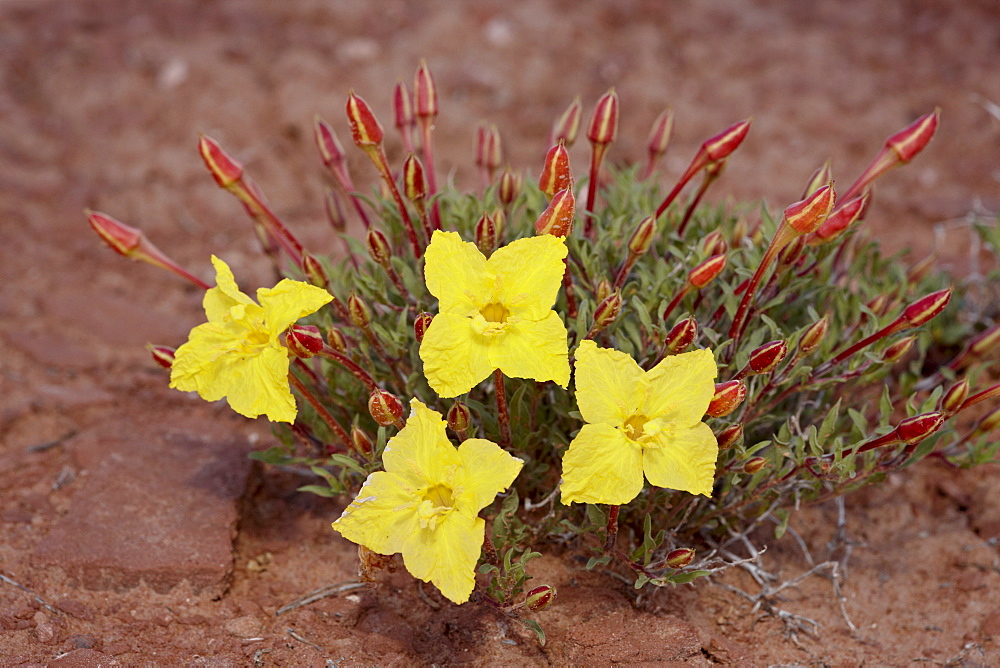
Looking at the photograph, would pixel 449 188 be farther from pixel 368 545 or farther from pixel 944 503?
pixel 944 503

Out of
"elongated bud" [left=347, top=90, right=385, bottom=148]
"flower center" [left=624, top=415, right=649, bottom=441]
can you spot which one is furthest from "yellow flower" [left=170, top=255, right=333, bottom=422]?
"flower center" [left=624, top=415, right=649, bottom=441]

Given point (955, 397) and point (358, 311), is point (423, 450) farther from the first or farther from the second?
point (955, 397)

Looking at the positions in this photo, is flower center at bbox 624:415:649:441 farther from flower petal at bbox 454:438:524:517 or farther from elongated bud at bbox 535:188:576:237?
elongated bud at bbox 535:188:576:237

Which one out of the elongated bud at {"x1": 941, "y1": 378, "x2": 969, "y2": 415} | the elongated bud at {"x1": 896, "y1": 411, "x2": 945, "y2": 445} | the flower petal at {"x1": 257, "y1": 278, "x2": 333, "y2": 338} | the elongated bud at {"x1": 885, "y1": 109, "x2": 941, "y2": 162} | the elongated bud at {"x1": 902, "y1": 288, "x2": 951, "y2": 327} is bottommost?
the elongated bud at {"x1": 941, "y1": 378, "x2": 969, "y2": 415}

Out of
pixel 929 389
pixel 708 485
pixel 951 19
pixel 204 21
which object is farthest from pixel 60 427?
pixel 951 19

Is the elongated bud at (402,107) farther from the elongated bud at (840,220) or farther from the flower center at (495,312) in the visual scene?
the elongated bud at (840,220)

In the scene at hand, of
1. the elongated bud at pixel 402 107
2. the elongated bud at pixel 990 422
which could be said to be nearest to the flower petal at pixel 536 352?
the elongated bud at pixel 402 107
